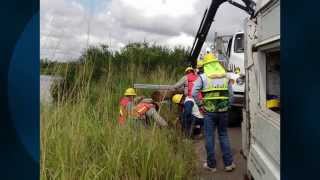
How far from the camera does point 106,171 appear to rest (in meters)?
4.52

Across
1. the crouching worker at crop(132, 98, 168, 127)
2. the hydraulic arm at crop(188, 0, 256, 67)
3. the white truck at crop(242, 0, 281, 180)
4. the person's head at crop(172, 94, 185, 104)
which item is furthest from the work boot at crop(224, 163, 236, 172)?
the hydraulic arm at crop(188, 0, 256, 67)

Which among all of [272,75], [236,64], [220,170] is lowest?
[220,170]

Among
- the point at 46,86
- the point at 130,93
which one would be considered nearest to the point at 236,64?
the point at 130,93

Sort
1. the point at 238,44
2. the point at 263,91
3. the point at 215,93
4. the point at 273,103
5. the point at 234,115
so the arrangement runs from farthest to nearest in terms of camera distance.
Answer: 1. the point at 238,44
2. the point at 234,115
3. the point at 215,93
4. the point at 263,91
5. the point at 273,103

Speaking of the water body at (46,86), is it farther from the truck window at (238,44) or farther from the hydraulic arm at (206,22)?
the hydraulic arm at (206,22)

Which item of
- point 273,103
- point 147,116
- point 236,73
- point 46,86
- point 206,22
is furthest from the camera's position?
point 206,22

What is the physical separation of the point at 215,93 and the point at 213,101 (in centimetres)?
13

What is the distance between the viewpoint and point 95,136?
5004 millimetres

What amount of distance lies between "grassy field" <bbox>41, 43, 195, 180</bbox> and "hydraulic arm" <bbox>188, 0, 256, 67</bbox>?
10393 millimetres

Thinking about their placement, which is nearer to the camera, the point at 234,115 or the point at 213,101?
the point at 213,101

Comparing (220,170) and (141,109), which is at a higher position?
(141,109)

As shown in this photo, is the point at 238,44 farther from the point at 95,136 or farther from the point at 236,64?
the point at 95,136

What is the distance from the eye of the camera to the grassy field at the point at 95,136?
440cm
